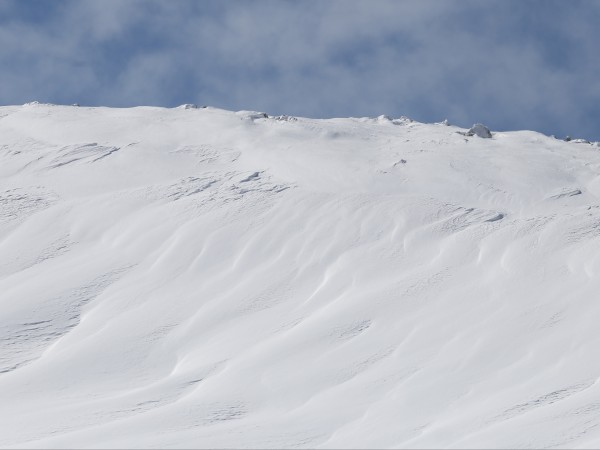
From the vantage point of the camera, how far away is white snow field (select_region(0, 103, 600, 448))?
14273mm

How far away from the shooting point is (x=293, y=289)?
18.3 metres

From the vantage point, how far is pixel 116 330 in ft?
55.9

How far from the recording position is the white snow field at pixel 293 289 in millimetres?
14273

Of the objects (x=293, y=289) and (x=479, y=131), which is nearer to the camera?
(x=293, y=289)

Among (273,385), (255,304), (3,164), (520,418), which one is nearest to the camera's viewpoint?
(520,418)

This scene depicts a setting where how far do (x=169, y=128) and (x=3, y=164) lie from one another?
13.2 feet

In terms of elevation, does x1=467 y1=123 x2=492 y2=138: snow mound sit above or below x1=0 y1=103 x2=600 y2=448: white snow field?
above

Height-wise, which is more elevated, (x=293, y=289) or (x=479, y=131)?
(x=479, y=131)

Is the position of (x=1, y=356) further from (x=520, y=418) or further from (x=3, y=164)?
(x=3, y=164)

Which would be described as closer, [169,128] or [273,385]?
[273,385]

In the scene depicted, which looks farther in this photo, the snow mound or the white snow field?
the snow mound

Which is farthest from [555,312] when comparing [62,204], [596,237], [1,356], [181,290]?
[62,204]

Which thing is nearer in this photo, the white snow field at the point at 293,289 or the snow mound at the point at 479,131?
the white snow field at the point at 293,289

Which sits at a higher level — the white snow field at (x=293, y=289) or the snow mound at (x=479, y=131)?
the snow mound at (x=479, y=131)
